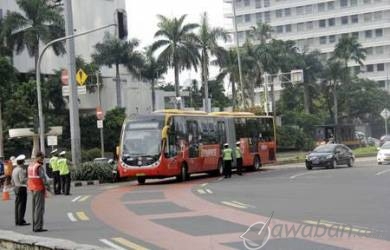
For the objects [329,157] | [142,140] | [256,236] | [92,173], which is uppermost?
[142,140]

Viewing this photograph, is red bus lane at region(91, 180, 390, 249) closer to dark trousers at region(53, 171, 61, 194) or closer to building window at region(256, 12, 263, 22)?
dark trousers at region(53, 171, 61, 194)

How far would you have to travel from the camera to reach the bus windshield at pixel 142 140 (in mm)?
31078

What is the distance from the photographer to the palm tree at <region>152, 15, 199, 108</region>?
72688 mm

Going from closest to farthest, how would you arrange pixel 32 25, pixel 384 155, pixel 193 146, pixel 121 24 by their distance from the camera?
pixel 121 24, pixel 193 146, pixel 384 155, pixel 32 25

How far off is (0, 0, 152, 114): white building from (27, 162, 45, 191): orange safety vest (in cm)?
6396

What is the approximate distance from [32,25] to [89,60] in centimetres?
2330

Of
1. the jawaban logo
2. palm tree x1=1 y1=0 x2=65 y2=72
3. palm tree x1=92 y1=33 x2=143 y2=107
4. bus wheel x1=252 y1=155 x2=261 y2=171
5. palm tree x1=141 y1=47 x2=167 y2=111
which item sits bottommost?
bus wheel x1=252 y1=155 x2=261 y2=171

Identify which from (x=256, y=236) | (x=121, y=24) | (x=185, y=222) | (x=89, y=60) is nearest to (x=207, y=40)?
(x=89, y=60)

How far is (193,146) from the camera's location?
33562 mm

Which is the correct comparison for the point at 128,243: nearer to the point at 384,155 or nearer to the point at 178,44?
the point at 384,155

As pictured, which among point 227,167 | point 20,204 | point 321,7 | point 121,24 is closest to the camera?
point 20,204

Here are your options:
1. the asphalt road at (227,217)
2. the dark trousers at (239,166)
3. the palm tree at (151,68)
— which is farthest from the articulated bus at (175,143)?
the palm tree at (151,68)

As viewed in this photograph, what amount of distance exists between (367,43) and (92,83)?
71.8 meters

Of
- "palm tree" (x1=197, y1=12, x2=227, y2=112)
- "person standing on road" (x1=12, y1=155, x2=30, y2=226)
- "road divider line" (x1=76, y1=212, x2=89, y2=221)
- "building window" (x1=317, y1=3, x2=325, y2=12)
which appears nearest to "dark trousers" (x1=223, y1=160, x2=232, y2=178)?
"road divider line" (x1=76, y1=212, x2=89, y2=221)
